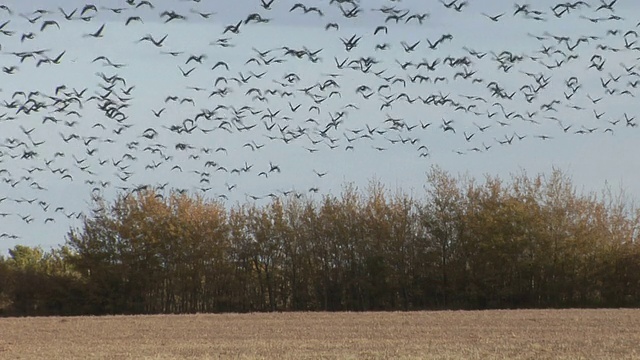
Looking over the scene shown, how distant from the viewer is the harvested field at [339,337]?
24.7m

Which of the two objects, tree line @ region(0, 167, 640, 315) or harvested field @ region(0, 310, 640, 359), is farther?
tree line @ region(0, 167, 640, 315)

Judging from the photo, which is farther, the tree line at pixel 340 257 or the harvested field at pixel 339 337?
the tree line at pixel 340 257

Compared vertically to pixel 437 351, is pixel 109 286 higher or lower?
higher

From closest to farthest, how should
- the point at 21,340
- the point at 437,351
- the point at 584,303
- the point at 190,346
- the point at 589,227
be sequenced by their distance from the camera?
the point at 437,351, the point at 190,346, the point at 21,340, the point at 584,303, the point at 589,227

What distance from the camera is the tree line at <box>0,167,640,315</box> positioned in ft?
189

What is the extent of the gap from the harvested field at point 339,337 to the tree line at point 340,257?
13766mm

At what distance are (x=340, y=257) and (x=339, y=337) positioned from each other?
31398mm

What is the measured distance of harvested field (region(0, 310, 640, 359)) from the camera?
2470 cm

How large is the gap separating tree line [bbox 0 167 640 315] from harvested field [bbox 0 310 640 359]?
1377 centimetres

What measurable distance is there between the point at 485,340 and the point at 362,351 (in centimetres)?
484

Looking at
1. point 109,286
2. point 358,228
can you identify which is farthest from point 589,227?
point 109,286

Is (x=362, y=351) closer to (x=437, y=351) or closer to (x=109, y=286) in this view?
(x=437, y=351)

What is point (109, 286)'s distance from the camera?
6034 cm

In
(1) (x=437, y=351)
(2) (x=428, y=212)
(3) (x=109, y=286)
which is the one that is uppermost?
(2) (x=428, y=212)
